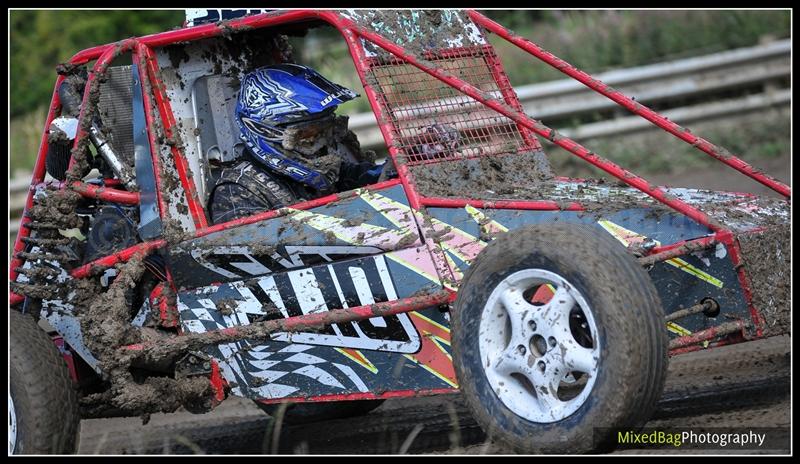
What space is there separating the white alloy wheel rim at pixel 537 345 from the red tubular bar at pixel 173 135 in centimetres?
193

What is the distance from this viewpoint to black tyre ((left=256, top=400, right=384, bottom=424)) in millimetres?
6477

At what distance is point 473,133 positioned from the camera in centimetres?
530

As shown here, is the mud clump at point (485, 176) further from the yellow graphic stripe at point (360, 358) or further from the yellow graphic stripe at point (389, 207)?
the yellow graphic stripe at point (360, 358)

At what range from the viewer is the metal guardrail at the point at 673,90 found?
37.8ft

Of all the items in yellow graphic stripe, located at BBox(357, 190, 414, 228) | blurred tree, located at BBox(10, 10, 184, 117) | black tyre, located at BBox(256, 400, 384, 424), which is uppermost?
blurred tree, located at BBox(10, 10, 184, 117)

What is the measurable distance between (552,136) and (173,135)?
2010mm

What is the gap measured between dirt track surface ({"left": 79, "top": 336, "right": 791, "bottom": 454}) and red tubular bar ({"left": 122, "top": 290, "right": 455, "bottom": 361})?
696 mm

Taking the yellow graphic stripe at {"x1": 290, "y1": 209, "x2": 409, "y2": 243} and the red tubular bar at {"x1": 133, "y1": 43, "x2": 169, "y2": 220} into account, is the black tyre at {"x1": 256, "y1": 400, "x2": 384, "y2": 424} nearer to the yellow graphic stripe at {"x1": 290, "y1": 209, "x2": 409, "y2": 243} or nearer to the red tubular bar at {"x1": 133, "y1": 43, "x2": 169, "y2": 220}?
the red tubular bar at {"x1": 133, "y1": 43, "x2": 169, "y2": 220}

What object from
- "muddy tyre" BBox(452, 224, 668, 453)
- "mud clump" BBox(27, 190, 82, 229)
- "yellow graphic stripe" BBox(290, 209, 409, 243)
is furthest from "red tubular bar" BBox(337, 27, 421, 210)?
"mud clump" BBox(27, 190, 82, 229)

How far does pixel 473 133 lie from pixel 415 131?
37 centimetres

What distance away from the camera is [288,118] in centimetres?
538

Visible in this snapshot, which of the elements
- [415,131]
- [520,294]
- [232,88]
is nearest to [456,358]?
[520,294]

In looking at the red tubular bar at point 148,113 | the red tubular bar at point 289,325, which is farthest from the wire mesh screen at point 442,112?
the red tubular bar at point 148,113

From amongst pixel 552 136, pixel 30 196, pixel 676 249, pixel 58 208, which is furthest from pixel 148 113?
pixel 676 249
